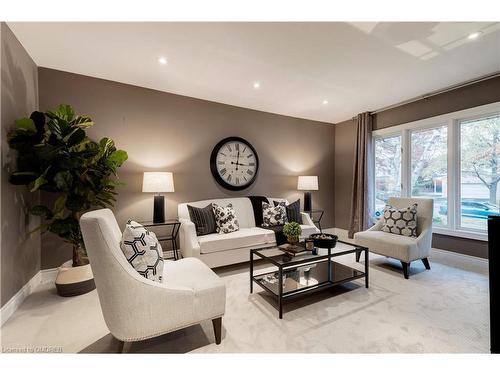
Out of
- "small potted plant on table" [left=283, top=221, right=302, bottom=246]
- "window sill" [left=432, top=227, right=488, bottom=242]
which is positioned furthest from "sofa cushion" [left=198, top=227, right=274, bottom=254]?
"window sill" [left=432, top=227, right=488, bottom=242]

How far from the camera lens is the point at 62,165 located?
2.06 m

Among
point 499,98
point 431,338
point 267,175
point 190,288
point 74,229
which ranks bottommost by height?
point 431,338

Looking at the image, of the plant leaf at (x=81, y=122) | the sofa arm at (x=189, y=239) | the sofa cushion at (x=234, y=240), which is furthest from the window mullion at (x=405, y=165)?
the plant leaf at (x=81, y=122)

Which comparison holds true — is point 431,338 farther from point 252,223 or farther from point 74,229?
point 74,229

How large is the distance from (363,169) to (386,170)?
1.40 ft

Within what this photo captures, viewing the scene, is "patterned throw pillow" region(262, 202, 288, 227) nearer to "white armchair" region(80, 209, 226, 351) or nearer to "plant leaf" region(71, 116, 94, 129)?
"white armchair" region(80, 209, 226, 351)

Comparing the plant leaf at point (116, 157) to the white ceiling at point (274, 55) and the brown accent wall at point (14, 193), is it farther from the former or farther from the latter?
the white ceiling at point (274, 55)

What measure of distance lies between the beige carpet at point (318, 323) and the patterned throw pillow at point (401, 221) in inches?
25.8

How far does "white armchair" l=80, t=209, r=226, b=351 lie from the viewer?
4.00ft
